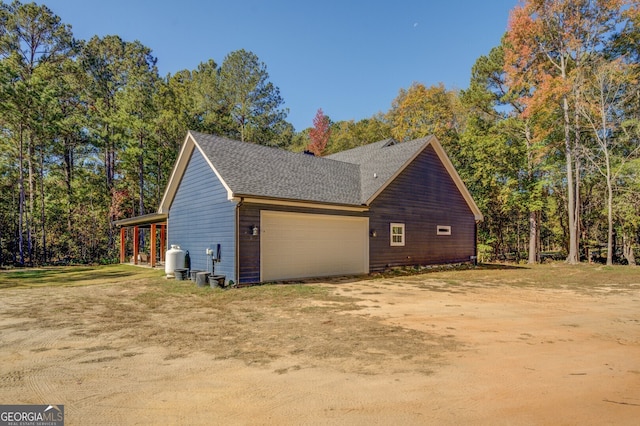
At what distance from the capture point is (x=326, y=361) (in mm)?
4082

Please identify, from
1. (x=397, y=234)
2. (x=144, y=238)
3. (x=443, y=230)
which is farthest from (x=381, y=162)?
(x=144, y=238)

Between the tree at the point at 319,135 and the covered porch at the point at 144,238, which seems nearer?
the covered porch at the point at 144,238

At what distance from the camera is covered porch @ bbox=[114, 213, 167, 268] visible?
16.4m

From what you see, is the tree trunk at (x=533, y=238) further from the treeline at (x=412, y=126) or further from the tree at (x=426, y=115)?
the tree at (x=426, y=115)

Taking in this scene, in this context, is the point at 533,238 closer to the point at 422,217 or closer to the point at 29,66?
→ the point at 422,217

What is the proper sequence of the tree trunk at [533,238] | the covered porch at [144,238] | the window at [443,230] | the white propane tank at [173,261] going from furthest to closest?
the tree trunk at [533,238] → the window at [443,230] → the covered porch at [144,238] → the white propane tank at [173,261]

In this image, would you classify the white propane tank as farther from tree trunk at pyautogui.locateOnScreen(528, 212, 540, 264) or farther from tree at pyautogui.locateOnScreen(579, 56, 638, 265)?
tree trunk at pyautogui.locateOnScreen(528, 212, 540, 264)

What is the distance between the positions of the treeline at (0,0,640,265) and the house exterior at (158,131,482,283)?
305 inches

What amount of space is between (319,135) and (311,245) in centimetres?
2792

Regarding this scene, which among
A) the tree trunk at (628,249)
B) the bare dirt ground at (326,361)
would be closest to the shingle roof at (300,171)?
the bare dirt ground at (326,361)

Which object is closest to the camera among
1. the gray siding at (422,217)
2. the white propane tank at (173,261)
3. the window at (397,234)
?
the white propane tank at (173,261)

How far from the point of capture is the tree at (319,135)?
38.2 meters

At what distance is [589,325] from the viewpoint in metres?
5.78

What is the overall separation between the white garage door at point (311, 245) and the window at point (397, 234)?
1.50 m
